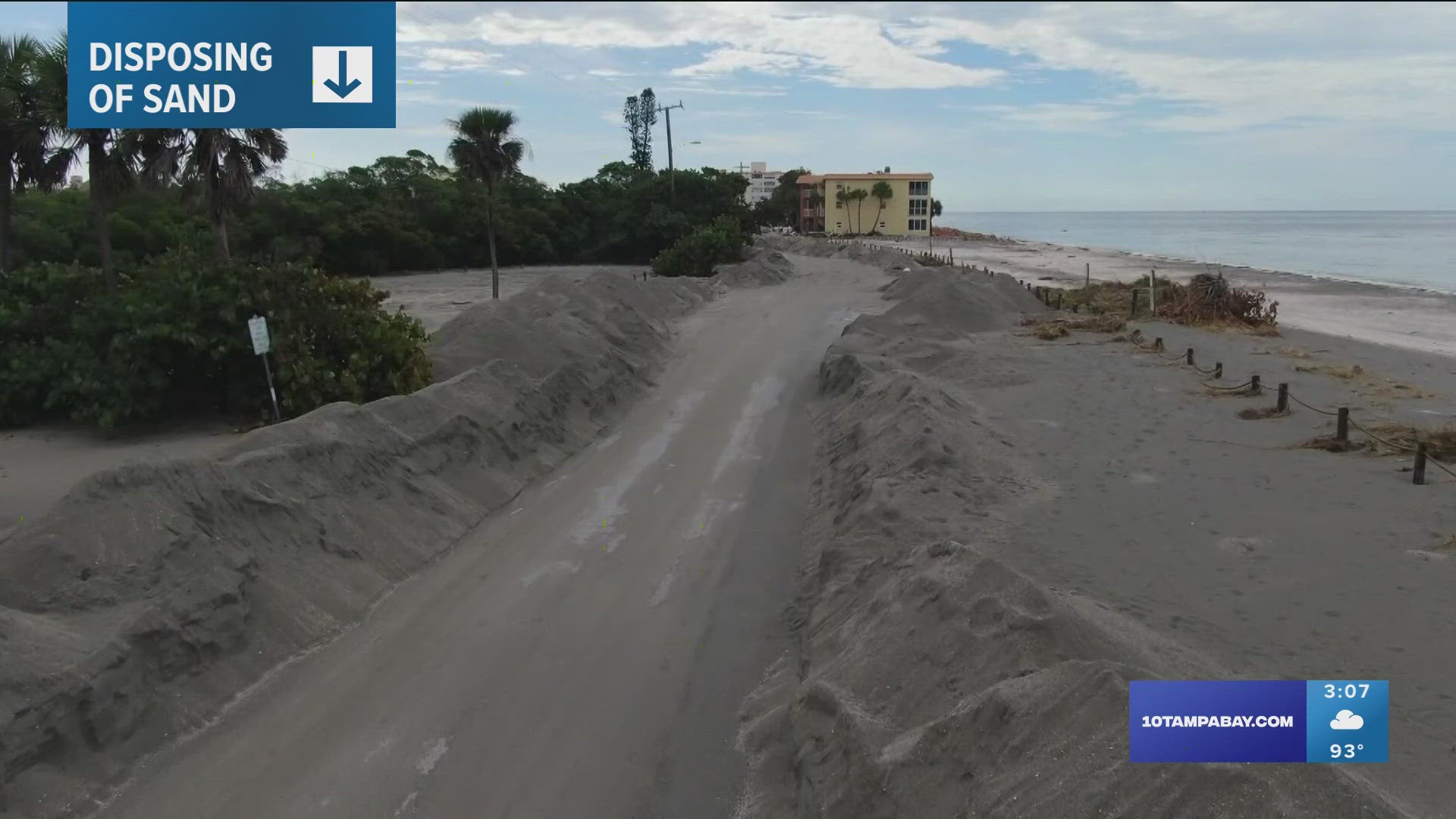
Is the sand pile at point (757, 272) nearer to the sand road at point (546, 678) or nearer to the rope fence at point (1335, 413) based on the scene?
the rope fence at point (1335, 413)

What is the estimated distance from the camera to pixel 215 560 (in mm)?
9422

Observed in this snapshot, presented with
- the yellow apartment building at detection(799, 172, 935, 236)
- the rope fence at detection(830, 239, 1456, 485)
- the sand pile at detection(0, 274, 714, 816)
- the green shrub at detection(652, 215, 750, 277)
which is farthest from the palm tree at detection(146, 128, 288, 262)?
the yellow apartment building at detection(799, 172, 935, 236)

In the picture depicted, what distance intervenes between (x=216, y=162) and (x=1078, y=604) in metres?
23.7

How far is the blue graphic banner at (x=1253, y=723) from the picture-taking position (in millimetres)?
5312

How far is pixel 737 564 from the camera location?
11.9m

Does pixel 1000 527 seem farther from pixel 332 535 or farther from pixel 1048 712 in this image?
pixel 332 535

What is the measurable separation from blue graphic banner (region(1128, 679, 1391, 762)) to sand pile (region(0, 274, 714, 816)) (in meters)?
7.26

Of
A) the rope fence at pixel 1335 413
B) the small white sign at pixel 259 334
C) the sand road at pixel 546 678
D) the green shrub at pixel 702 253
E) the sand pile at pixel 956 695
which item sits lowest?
the sand road at pixel 546 678

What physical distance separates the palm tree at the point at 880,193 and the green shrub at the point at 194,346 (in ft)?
336

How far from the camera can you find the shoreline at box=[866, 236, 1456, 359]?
35234 mm
